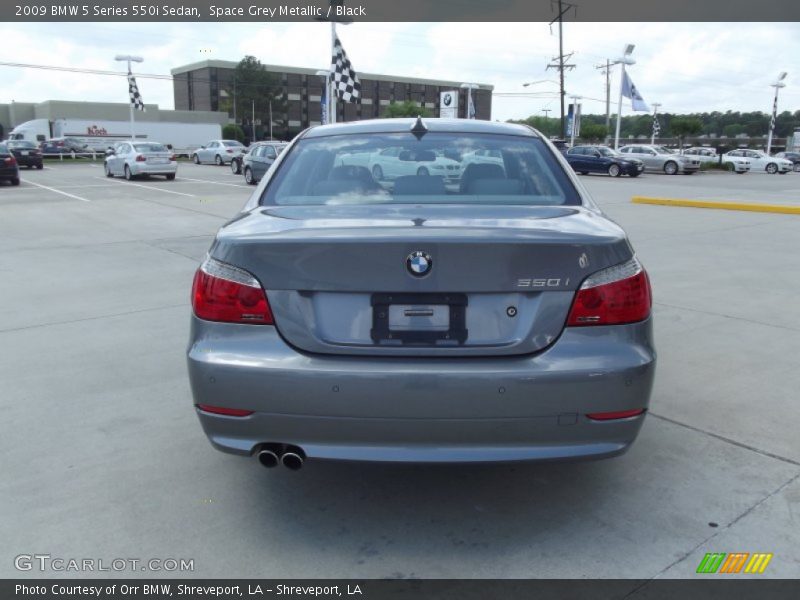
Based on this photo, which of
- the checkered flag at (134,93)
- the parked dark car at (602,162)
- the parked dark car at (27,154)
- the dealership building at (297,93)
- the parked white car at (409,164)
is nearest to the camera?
the parked white car at (409,164)

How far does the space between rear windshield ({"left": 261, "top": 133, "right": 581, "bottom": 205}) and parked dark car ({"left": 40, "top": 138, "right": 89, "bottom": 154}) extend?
52.2 metres

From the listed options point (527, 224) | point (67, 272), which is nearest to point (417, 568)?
point (527, 224)

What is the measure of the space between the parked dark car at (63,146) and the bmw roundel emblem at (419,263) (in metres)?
53.6

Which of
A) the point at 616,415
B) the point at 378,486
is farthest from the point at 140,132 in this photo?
the point at 616,415

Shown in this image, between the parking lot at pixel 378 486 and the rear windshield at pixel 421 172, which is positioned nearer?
the parking lot at pixel 378 486

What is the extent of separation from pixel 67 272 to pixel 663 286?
6.91m

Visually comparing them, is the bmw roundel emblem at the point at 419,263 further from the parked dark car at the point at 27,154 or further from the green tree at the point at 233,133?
the green tree at the point at 233,133

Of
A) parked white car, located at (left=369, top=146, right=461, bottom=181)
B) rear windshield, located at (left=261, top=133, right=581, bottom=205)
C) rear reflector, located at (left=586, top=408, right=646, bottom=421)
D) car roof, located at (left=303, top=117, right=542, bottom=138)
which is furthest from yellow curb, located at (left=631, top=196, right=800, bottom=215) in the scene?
rear reflector, located at (left=586, top=408, right=646, bottom=421)

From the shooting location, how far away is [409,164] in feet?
11.7

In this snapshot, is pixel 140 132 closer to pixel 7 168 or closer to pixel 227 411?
pixel 7 168

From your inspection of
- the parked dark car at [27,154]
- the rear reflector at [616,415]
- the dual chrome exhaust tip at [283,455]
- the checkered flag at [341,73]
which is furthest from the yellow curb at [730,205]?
the parked dark car at [27,154]

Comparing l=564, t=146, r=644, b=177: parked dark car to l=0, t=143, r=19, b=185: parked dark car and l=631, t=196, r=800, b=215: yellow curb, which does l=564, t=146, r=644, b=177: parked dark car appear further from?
l=0, t=143, r=19, b=185: parked dark car

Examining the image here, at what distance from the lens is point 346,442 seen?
256 cm

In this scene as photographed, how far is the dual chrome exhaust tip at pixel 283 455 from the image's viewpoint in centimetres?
262
